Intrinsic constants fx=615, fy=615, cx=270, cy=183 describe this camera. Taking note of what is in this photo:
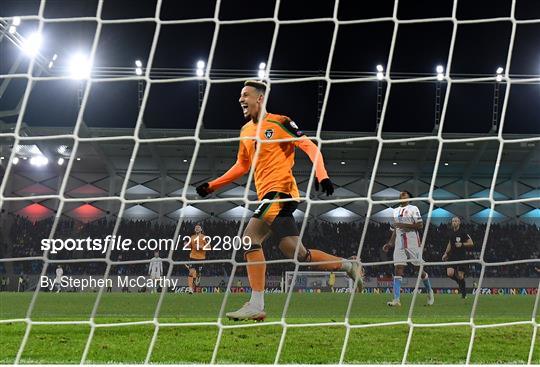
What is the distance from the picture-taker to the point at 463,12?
1361 centimetres

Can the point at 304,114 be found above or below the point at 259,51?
below

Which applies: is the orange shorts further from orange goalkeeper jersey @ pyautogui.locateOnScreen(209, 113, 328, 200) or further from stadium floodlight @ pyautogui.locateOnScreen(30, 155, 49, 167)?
stadium floodlight @ pyautogui.locateOnScreen(30, 155, 49, 167)

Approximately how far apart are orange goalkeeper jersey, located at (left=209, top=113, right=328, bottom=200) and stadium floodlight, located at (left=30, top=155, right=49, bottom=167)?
13.5 meters

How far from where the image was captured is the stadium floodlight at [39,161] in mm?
16206

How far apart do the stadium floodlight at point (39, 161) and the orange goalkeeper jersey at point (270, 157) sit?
1347 centimetres

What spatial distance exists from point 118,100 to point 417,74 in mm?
7055

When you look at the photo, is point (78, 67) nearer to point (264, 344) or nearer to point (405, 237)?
point (264, 344)

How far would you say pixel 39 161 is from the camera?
53.7 feet

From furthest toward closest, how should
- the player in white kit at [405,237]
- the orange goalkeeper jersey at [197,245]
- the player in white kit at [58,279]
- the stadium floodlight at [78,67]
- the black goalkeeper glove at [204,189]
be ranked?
1. the player in white kit at [58,279]
2. the orange goalkeeper jersey at [197,245]
3. the player in white kit at [405,237]
4. the black goalkeeper glove at [204,189]
5. the stadium floodlight at [78,67]

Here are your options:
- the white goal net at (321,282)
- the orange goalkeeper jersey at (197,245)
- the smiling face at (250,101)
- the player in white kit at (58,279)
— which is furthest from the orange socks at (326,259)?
the player in white kit at (58,279)

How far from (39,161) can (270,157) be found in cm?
1378

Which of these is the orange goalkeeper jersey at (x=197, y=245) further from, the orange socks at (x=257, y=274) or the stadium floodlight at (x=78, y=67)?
the orange socks at (x=257, y=274)

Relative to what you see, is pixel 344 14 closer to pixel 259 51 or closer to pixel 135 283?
pixel 259 51

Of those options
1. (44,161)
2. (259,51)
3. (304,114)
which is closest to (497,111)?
(304,114)
